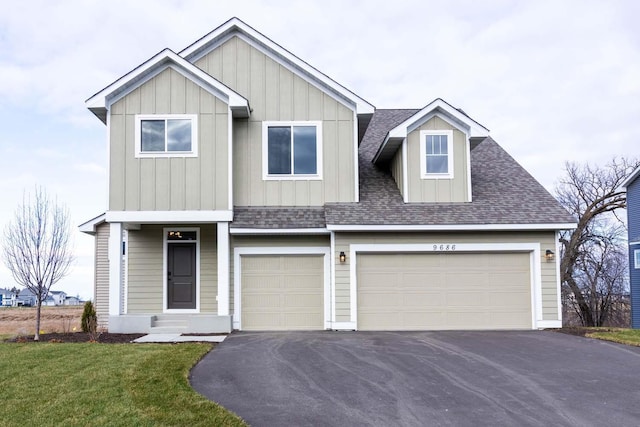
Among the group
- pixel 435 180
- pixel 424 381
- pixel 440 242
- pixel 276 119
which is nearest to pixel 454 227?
pixel 440 242

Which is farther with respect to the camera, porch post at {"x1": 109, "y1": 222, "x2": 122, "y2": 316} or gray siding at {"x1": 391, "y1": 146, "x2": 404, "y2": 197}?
gray siding at {"x1": 391, "y1": 146, "x2": 404, "y2": 197}

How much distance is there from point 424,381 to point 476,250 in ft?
20.5

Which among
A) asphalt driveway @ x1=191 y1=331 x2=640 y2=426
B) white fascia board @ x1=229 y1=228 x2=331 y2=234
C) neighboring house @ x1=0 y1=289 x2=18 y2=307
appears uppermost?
white fascia board @ x1=229 y1=228 x2=331 y2=234

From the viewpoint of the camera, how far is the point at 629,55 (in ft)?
62.8

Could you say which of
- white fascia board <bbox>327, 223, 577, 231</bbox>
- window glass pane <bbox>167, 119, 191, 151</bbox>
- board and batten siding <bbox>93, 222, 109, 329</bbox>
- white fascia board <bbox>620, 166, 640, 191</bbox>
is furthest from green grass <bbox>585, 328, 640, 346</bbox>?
board and batten siding <bbox>93, 222, 109, 329</bbox>

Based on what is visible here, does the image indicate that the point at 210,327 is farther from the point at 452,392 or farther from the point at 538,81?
the point at 538,81

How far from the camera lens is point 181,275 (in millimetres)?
13508

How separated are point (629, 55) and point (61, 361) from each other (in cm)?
2083

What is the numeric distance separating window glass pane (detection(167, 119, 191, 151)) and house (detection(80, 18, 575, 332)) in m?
0.03

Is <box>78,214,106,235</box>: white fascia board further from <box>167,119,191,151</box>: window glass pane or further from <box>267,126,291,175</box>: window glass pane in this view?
<box>267,126,291,175</box>: window glass pane

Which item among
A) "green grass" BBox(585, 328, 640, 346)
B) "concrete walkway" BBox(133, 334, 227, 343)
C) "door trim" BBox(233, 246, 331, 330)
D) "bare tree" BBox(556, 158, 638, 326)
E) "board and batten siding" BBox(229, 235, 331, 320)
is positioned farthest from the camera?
"bare tree" BBox(556, 158, 638, 326)

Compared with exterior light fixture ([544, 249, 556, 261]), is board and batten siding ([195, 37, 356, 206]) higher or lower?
higher

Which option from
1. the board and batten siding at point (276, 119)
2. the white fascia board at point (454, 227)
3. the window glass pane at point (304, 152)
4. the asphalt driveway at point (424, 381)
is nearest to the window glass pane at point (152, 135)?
the board and batten siding at point (276, 119)

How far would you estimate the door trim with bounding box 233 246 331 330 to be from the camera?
12.8 meters
